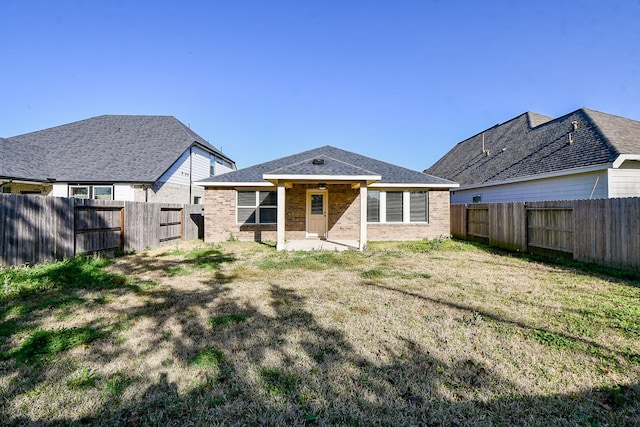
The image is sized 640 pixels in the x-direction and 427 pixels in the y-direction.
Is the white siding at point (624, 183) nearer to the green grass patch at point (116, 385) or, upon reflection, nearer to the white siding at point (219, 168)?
the green grass patch at point (116, 385)

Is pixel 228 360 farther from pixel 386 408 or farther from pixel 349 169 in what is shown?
pixel 349 169

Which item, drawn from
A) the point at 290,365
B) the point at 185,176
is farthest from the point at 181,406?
the point at 185,176

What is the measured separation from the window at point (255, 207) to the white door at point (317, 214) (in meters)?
1.69

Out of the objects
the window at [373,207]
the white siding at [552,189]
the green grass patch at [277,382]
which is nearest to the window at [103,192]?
the window at [373,207]

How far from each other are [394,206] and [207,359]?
1236cm

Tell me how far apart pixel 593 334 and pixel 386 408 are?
3.30 meters

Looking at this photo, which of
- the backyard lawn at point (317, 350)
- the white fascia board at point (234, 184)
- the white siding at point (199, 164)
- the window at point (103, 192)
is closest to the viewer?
the backyard lawn at point (317, 350)

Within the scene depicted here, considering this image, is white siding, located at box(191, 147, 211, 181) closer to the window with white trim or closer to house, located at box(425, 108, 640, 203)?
the window with white trim

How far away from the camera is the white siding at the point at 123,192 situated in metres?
15.8

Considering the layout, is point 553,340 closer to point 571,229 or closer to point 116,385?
point 116,385

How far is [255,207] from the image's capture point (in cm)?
1388

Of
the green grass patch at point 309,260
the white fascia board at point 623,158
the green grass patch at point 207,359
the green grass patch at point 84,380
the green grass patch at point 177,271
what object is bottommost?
the green grass patch at point 84,380

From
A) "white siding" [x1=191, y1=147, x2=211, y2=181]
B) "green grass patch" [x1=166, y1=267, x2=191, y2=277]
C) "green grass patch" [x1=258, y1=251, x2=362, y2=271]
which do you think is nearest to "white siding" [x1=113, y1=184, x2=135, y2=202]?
"white siding" [x1=191, y1=147, x2=211, y2=181]

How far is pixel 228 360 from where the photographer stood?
3.15 meters
